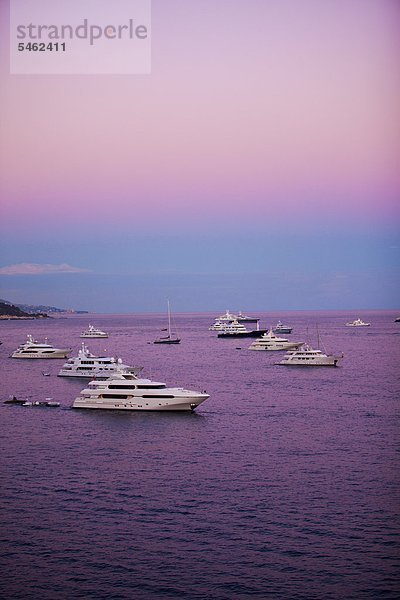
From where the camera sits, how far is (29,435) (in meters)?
48.2

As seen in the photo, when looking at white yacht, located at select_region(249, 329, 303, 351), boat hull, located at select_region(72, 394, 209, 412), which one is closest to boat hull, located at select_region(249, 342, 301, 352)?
white yacht, located at select_region(249, 329, 303, 351)

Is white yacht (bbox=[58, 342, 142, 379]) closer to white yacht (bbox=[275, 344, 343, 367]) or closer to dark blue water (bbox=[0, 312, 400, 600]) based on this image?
white yacht (bbox=[275, 344, 343, 367])

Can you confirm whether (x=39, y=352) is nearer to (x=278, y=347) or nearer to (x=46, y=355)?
(x=46, y=355)

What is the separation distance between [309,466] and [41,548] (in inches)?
653

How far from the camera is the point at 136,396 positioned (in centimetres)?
5731

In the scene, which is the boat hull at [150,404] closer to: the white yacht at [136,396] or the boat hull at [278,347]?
the white yacht at [136,396]

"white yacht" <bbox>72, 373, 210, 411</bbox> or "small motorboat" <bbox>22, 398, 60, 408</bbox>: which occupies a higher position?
"white yacht" <bbox>72, 373, 210, 411</bbox>

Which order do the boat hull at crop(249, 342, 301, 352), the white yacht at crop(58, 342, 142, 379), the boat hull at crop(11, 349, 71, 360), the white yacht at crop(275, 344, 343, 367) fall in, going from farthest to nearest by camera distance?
the boat hull at crop(249, 342, 301, 352) → the boat hull at crop(11, 349, 71, 360) → the white yacht at crop(275, 344, 343, 367) → the white yacht at crop(58, 342, 142, 379)

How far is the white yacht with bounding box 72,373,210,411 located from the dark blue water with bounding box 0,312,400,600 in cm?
112

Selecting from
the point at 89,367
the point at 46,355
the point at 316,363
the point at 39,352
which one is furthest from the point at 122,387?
the point at 39,352

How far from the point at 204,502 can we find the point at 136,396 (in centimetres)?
2605

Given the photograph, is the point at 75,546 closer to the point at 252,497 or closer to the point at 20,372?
the point at 252,497

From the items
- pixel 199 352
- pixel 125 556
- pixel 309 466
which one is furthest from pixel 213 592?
pixel 199 352

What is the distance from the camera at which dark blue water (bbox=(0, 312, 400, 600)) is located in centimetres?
2412
